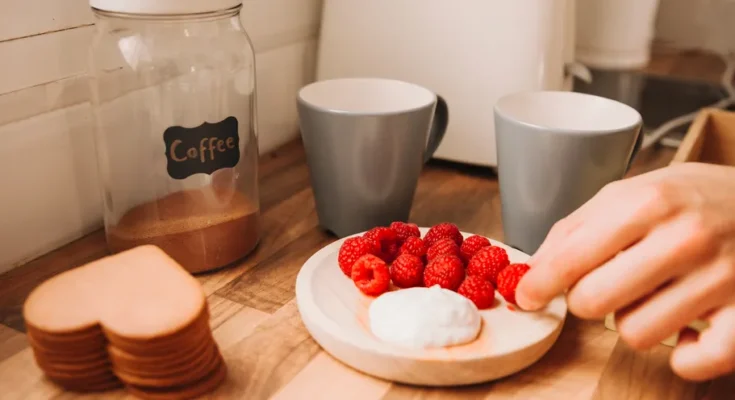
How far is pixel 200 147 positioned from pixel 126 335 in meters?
0.20

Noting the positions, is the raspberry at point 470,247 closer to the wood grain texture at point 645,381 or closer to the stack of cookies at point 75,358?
the wood grain texture at point 645,381

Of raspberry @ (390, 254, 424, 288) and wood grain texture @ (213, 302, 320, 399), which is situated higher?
raspberry @ (390, 254, 424, 288)

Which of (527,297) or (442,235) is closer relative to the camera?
(527,297)

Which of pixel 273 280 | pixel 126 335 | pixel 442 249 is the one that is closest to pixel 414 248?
pixel 442 249

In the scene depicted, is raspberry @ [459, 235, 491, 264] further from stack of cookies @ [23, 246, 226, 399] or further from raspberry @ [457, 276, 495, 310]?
stack of cookies @ [23, 246, 226, 399]

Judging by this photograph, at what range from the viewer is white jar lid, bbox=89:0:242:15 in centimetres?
52

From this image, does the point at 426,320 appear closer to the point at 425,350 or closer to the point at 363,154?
the point at 425,350

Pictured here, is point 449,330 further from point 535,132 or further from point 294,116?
point 294,116

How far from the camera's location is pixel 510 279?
21.0 inches

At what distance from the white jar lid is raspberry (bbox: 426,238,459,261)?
260 millimetres

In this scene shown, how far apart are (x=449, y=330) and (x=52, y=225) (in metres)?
0.39

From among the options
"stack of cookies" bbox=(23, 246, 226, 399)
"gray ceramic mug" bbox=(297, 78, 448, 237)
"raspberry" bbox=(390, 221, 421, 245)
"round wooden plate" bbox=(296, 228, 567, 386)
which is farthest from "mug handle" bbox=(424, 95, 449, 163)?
"stack of cookies" bbox=(23, 246, 226, 399)

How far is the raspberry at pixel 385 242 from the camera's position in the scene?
591 millimetres

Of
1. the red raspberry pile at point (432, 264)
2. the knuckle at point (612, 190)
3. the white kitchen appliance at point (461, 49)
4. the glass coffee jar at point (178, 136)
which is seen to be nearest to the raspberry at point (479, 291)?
the red raspberry pile at point (432, 264)
